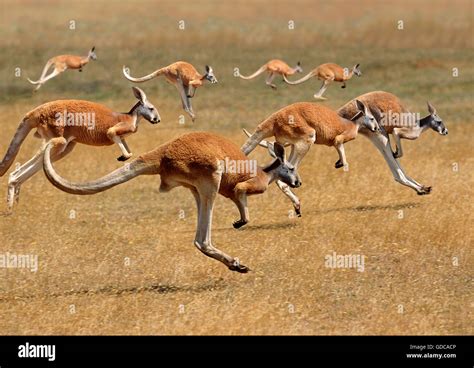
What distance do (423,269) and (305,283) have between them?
5.75ft

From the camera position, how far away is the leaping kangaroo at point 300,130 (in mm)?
16250

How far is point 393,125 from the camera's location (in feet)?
59.1

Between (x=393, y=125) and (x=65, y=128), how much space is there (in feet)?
17.4

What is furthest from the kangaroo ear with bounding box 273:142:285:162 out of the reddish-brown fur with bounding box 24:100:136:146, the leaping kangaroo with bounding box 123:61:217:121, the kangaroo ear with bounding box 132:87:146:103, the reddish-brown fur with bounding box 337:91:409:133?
the leaping kangaroo with bounding box 123:61:217:121

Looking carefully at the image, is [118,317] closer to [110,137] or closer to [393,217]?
[110,137]

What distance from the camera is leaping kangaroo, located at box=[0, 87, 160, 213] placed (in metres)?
15.9

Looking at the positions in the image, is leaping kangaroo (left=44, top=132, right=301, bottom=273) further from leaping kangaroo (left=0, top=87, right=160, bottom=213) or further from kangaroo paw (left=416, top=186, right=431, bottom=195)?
kangaroo paw (left=416, top=186, right=431, bottom=195)

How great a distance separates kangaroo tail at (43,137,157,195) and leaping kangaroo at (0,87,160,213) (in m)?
3.03

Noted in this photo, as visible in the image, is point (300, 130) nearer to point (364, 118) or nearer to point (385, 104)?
point (364, 118)

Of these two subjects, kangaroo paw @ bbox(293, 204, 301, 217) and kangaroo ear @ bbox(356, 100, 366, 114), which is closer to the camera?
kangaroo paw @ bbox(293, 204, 301, 217)

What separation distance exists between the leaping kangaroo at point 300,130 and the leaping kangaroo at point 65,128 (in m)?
1.84

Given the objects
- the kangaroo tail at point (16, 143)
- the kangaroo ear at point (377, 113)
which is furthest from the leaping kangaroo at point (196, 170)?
the kangaroo ear at point (377, 113)

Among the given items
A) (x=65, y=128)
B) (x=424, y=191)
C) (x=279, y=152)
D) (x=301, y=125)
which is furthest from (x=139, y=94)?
(x=424, y=191)

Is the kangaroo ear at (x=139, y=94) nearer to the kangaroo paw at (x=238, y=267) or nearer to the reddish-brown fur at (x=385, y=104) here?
the reddish-brown fur at (x=385, y=104)
